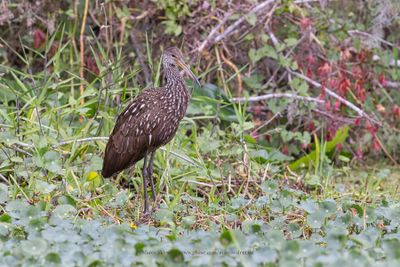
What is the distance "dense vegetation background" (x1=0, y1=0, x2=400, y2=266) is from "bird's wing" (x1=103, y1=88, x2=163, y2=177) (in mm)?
194

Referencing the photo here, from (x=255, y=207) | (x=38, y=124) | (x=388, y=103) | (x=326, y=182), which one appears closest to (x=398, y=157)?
(x=388, y=103)

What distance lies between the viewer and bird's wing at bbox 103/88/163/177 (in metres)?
5.77

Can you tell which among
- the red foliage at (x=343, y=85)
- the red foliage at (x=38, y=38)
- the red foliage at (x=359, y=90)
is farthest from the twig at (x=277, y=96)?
the red foliage at (x=38, y=38)

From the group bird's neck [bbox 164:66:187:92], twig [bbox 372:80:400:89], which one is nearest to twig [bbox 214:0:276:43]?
twig [bbox 372:80:400:89]

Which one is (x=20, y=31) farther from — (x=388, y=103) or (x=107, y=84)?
(x=388, y=103)

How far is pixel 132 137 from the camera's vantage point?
5.81 m

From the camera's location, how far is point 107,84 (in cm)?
651

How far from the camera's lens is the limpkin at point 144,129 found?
18.9ft

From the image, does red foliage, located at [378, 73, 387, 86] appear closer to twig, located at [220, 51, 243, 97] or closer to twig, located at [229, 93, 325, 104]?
twig, located at [229, 93, 325, 104]

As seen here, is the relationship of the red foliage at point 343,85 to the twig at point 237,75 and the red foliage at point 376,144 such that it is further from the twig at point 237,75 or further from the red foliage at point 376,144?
the twig at point 237,75

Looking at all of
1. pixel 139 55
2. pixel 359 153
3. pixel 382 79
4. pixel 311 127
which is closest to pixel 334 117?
pixel 311 127

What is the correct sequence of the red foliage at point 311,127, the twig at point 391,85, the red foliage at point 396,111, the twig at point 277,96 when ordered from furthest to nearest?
the twig at point 391,85, the red foliage at point 396,111, the red foliage at point 311,127, the twig at point 277,96

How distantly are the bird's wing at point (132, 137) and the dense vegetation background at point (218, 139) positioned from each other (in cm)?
19

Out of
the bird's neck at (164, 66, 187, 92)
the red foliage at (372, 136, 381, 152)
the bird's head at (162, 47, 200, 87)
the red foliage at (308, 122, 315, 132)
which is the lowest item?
the red foliage at (372, 136, 381, 152)
